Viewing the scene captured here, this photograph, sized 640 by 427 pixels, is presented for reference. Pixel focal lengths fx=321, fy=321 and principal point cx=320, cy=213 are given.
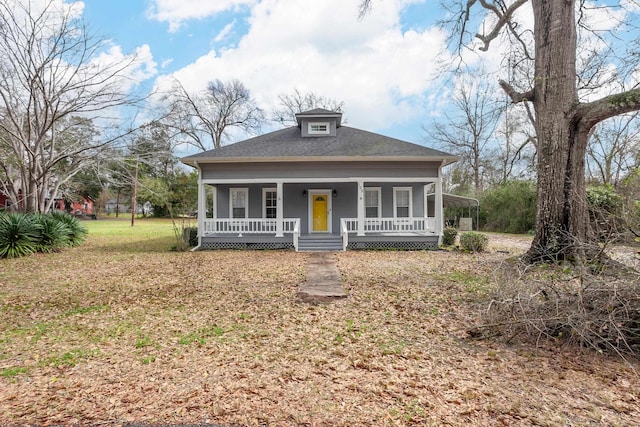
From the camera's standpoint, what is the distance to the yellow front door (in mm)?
15016

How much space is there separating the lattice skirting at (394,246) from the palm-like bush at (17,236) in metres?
11.8

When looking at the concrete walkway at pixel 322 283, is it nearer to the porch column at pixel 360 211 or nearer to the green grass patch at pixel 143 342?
the green grass patch at pixel 143 342

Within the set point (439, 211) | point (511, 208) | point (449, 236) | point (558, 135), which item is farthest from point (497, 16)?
point (511, 208)

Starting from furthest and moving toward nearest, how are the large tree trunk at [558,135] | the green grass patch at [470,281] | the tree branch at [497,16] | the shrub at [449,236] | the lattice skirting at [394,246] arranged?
the shrub at [449,236] → the lattice skirting at [394,246] → the tree branch at [497,16] → the large tree trunk at [558,135] → the green grass patch at [470,281]

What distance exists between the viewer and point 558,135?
8.56 m

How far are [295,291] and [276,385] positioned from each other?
3.53 meters

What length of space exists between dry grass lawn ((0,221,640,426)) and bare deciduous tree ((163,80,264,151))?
3112cm

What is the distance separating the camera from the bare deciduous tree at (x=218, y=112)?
3466 cm

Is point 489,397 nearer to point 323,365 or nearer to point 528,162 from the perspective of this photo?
point 323,365

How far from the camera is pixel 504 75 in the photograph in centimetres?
1090

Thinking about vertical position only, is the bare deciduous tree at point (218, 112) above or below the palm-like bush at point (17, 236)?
above

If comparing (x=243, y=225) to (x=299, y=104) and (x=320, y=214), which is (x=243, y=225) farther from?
(x=299, y=104)

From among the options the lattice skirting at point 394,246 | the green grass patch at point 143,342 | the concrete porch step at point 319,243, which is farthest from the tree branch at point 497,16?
the green grass patch at point 143,342

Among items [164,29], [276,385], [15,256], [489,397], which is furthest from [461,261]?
[15,256]
